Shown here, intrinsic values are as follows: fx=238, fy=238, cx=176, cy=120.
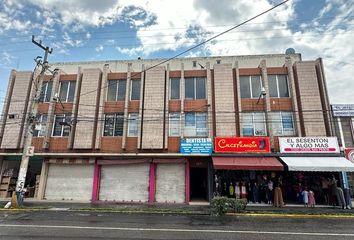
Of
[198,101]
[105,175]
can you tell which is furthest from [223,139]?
[105,175]

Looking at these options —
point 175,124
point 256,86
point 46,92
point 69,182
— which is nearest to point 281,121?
point 256,86

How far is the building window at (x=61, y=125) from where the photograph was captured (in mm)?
19734

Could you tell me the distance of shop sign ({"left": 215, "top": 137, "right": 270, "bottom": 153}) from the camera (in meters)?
17.5

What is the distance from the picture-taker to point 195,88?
20.1 m

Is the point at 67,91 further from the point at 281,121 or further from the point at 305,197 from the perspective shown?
the point at 305,197

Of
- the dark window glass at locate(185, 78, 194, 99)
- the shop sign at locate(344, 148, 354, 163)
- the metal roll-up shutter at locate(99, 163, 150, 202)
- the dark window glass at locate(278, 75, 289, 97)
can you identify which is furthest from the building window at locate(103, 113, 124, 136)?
the shop sign at locate(344, 148, 354, 163)

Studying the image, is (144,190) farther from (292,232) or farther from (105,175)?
(292,232)

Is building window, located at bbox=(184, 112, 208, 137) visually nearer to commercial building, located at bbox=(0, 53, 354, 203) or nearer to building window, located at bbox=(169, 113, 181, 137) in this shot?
commercial building, located at bbox=(0, 53, 354, 203)

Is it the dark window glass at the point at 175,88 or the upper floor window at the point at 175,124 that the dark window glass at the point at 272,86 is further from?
the upper floor window at the point at 175,124

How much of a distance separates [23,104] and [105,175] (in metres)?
9.69

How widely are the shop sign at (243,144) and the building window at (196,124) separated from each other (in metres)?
1.70

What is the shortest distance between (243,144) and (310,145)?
4712mm

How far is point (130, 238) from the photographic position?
25.5 feet

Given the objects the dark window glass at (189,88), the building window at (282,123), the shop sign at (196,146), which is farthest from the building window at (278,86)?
the shop sign at (196,146)
